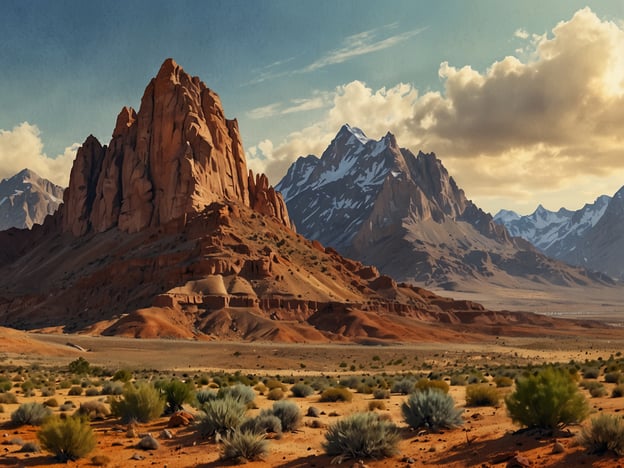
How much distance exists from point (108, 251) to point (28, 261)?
37.7m

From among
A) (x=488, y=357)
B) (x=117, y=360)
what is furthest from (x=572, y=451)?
(x=488, y=357)

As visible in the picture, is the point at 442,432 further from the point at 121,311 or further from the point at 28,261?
the point at 28,261

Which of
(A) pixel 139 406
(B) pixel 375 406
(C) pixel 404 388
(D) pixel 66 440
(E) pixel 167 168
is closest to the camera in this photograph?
(D) pixel 66 440

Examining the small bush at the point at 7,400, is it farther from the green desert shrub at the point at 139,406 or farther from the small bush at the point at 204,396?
the small bush at the point at 204,396

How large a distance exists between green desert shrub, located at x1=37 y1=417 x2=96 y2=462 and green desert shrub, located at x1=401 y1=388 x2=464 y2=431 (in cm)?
825

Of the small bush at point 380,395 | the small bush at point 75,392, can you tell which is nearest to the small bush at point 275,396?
the small bush at point 380,395

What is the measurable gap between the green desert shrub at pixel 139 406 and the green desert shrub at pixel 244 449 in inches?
228

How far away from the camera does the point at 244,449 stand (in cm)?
1496

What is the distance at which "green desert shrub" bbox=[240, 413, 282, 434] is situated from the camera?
16975 mm

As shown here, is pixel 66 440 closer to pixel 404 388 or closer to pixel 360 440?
pixel 360 440

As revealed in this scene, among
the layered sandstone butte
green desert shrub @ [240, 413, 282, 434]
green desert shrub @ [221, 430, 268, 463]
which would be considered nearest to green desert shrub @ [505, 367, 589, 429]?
green desert shrub @ [221, 430, 268, 463]

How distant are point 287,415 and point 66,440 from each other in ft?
19.9

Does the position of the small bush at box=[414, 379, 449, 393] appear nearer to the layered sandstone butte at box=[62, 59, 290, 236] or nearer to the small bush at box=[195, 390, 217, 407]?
the small bush at box=[195, 390, 217, 407]

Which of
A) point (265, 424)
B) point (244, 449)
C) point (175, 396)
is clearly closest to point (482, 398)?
point (265, 424)
